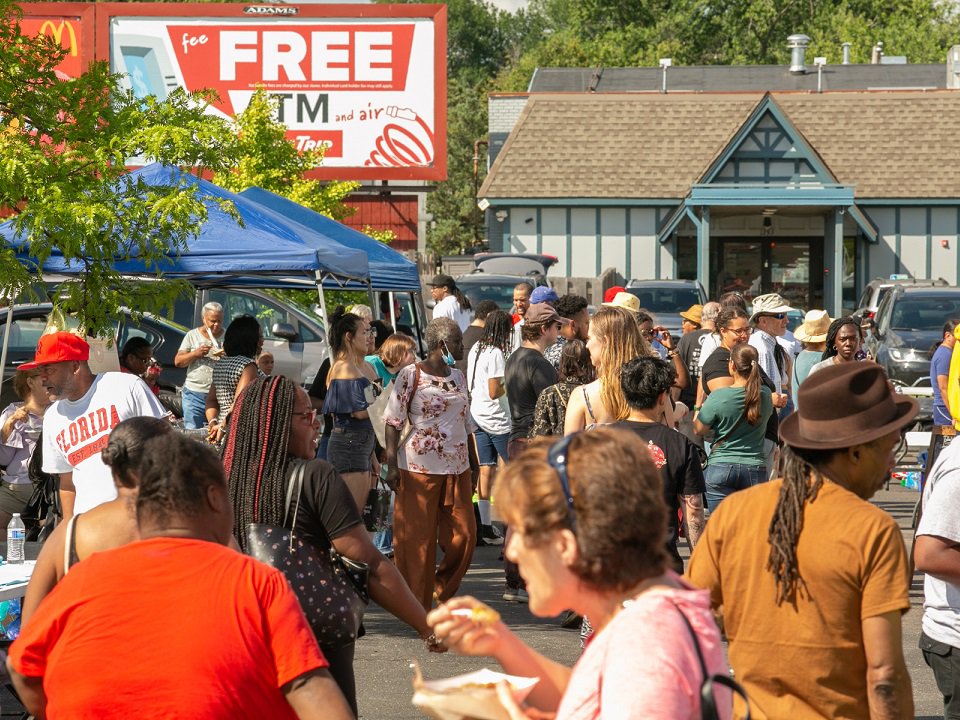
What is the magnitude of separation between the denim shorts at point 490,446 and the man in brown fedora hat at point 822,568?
6701 mm

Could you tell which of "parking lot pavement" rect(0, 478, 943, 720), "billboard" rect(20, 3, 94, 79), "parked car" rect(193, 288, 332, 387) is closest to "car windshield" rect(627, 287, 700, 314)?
"parked car" rect(193, 288, 332, 387)

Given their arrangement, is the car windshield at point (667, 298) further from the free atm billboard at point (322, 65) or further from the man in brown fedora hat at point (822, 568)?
the man in brown fedora hat at point (822, 568)

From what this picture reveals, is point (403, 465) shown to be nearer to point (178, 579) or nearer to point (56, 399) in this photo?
point (56, 399)

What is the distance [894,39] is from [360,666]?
213ft

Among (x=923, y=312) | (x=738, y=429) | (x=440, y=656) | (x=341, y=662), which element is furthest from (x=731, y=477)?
(x=923, y=312)

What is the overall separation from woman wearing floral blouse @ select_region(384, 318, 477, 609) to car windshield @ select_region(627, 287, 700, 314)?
1829 cm

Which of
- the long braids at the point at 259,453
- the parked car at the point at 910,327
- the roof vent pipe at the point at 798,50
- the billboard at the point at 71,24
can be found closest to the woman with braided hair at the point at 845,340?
the long braids at the point at 259,453

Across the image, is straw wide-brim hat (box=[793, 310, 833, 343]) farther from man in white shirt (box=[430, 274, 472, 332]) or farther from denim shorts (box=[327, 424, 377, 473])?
man in white shirt (box=[430, 274, 472, 332])

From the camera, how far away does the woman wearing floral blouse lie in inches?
331

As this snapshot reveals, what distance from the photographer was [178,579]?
297cm

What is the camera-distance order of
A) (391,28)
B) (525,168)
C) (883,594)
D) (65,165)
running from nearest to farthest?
(883,594), (65,165), (391,28), (525,168)

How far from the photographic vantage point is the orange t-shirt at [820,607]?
10.9 ft

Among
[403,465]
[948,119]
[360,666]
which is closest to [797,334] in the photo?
[403,465]

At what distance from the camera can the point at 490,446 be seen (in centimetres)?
1043
